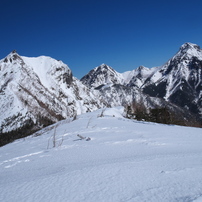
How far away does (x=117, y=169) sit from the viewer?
9.44 ft

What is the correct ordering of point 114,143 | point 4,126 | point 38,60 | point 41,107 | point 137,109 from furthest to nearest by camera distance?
point 38,60, point 41,107, point 4,126, point 137,109, point 114,143

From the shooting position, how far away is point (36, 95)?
145 meters

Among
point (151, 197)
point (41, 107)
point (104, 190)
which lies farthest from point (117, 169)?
point (41, 107)

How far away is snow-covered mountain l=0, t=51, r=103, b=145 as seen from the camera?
107625 mm

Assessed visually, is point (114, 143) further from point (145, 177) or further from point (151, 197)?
point (151, 197)

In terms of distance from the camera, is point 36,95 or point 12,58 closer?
point 36,95

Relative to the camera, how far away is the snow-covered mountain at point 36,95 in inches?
4237

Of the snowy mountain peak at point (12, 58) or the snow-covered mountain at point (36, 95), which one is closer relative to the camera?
the snow-covered mountain at point (36, 95)

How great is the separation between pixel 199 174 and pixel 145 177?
717 millimetres

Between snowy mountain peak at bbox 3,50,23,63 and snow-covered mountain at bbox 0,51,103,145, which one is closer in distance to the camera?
snow-covered mountain at bbox 0,51,103,145

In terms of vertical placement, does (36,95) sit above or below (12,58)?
below

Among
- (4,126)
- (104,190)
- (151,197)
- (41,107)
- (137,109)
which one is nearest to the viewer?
(151,197)

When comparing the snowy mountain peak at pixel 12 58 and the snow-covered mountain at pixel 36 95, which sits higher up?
the snowy mountain peak at pixel 12 58

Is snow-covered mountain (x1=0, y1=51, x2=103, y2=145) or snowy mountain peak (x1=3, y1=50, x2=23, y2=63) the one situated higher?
snowy mountain peak (x1=3, y1=50, x2=23, y2=63)
